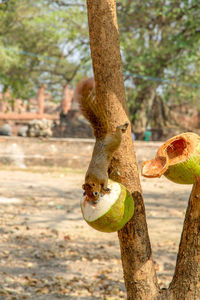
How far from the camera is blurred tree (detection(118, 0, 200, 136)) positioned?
10242 mm

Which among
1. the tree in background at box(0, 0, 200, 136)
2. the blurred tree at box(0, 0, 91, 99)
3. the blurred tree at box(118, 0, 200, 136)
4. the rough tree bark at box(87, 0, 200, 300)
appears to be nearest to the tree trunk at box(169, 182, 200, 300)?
the rough tree bark at box(87, 0, 200, 300)

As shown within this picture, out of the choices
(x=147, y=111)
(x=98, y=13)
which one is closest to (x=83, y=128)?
(x=147, y=111)

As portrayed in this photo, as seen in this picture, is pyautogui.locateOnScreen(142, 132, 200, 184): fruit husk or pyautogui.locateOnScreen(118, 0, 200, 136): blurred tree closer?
pyautogui.locateOnScreen(142, 132, 200, 184): fruit husk

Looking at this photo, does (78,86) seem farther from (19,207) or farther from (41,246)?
(19,207)

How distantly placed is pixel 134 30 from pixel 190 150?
39.6 feet

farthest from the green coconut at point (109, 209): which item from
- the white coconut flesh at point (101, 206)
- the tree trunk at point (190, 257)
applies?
the tree trunk at point (190, 257)

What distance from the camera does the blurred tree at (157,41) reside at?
10.2m

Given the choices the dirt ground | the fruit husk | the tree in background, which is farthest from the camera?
the tree in background

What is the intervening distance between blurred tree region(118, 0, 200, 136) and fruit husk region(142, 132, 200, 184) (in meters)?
9.05

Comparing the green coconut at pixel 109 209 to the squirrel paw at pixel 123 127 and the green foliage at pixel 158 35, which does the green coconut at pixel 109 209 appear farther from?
the green foliage at pixel 158 35

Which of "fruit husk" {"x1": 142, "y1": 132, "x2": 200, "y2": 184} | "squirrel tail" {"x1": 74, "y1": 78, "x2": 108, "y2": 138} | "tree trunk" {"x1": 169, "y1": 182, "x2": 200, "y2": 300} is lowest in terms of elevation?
"tree trunk" {"x1": 169, "y1": 182, "x2": 200, "y2": 300}

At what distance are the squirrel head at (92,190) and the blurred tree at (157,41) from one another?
9.20m

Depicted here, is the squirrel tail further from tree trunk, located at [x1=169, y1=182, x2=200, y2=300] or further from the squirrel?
tree trunk, located at [x1=169, y1=182, x2=200, y2=300]

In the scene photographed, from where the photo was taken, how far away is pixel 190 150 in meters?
1.18
